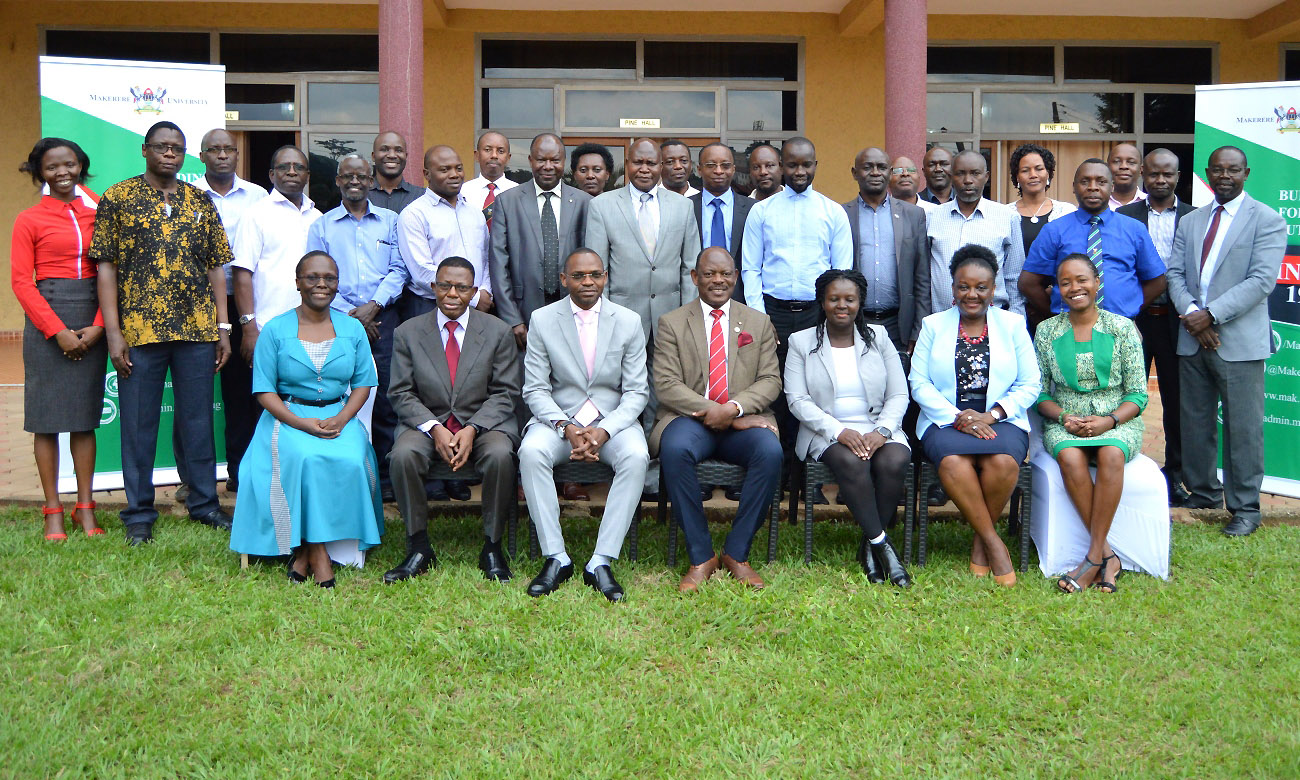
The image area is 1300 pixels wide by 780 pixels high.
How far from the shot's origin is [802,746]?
3277 millimetres

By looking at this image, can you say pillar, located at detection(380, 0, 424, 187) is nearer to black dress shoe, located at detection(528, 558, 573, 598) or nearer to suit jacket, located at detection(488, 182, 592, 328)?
suit jacket, located at detection(488, 182, 592, 328)

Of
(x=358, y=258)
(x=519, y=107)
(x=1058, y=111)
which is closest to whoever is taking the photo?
(x=358, y=258)

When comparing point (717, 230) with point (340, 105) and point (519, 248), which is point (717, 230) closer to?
point (519, 248)

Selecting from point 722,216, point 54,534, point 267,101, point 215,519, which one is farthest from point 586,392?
point 267,101

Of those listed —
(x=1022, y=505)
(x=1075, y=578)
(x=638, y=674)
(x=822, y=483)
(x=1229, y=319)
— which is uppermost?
(x=1229, y=319)

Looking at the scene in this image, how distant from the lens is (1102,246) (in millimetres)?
5719

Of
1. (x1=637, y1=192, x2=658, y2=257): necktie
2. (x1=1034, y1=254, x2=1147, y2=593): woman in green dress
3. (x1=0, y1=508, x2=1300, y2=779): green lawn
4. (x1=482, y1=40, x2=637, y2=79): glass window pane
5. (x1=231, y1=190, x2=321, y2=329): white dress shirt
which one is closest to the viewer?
(x1=0, y1=508, x2=1300, y2=779): green lawn

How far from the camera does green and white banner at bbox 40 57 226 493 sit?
629cm

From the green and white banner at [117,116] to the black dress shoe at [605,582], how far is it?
124 inches

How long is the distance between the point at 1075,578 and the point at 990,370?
107 cm

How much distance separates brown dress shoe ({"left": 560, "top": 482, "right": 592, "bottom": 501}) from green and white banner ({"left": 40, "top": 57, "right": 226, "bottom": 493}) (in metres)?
2.40

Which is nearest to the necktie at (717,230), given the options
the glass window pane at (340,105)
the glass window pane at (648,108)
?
the glass window pane at (648,108)

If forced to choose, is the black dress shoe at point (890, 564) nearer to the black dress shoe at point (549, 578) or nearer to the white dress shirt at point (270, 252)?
the black dress shoe at point (549, 578)

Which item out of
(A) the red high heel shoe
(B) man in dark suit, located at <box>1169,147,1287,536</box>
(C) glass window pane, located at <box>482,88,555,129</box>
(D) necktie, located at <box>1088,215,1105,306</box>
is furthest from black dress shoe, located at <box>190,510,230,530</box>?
(C) glass window pane, located at <box>482,88,555,129</box>
